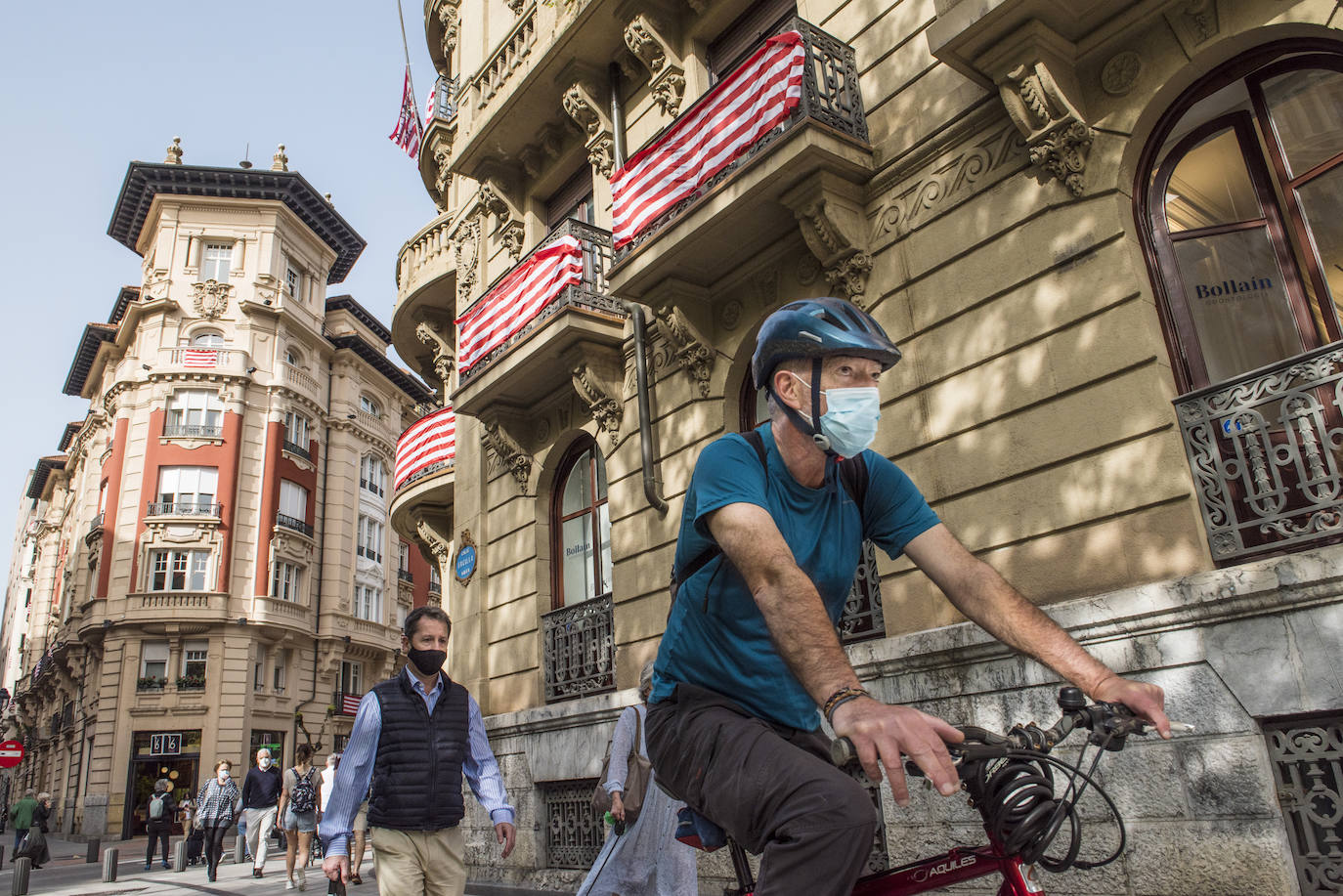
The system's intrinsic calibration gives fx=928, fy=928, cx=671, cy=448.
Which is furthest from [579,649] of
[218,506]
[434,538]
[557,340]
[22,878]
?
[218,506]

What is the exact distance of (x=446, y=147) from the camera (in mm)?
17812

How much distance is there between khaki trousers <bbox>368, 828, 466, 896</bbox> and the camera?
4668 mm

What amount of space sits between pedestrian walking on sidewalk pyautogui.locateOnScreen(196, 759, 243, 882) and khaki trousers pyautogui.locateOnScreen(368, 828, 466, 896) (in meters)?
11.8

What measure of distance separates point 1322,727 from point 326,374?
149ft

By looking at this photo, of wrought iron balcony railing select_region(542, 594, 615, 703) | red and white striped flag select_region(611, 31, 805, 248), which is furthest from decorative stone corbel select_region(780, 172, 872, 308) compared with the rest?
wrought iron balcony railing select_region(542, 594, 615, 703)

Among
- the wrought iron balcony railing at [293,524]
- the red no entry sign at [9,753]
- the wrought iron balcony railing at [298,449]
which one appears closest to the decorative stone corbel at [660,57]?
the red no entry sign at [9,753]

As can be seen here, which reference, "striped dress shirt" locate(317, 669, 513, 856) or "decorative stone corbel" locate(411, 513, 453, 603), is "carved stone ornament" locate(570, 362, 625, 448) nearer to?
"striped dress shirt" locate(317, 669, 513, 856)

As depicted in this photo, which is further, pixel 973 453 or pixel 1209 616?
pixel 973 453

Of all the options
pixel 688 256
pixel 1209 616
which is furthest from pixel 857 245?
pixel 1209 616

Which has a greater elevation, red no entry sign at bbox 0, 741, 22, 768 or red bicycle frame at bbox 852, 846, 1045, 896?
red no entry sign at bbox 0, 741, 22, 768

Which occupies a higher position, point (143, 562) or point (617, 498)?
point (143, 562)

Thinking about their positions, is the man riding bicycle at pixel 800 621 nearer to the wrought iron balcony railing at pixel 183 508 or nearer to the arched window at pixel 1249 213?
Result: the arched window at pixel 1249 213

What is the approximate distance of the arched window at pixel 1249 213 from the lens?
6.07 m

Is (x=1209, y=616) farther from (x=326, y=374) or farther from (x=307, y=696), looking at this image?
(x=326, y=374)
